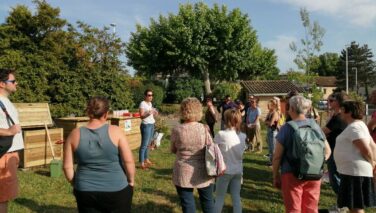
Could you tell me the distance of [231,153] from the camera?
15.5 feet

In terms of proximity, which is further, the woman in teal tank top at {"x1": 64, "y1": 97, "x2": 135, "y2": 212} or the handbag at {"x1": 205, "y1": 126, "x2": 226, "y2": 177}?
the handbag at {"x1": 205, "y1": 126, "x2": 226, "y2": 177}

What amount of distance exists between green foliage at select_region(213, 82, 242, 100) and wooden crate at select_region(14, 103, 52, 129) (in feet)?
89.0

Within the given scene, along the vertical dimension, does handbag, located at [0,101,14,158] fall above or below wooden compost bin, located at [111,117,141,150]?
above

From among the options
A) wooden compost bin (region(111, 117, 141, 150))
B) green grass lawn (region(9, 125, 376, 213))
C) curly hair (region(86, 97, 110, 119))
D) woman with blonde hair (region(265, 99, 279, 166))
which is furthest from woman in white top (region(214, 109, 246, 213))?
wooden compost bin (region(111, 117, 141, 150))

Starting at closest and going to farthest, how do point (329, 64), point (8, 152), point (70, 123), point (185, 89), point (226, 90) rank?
point (8, 152), point (70, 123), point (226, 90), point (185, 89), point (329, 64)

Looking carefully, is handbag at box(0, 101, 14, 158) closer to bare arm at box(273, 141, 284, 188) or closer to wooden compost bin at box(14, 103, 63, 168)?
bare arm at box(273, 141, 284, 188)

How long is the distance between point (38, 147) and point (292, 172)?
638cm

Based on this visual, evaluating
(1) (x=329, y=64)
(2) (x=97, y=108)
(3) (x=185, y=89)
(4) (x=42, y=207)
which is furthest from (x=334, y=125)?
(1) (x=329, y=64)

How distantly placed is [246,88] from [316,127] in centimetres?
3053

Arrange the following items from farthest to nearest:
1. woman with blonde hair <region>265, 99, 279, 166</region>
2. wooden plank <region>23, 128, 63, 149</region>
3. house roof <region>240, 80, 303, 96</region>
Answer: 1. house roof <region>240, 80, 303, 96</region>
2. woman with blonde hair <region>265, 99, 279, 166</region>
3. wooden plank <region>23, 128, 63, 149</region>

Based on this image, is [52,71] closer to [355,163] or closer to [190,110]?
[190,110]

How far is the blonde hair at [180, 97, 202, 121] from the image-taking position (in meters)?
4.21

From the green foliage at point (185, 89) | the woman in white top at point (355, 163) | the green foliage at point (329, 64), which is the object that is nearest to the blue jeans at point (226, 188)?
the woman in white top at point (355, 163)

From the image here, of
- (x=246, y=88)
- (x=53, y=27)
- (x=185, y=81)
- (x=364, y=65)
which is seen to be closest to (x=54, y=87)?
(x=53, y=27)
